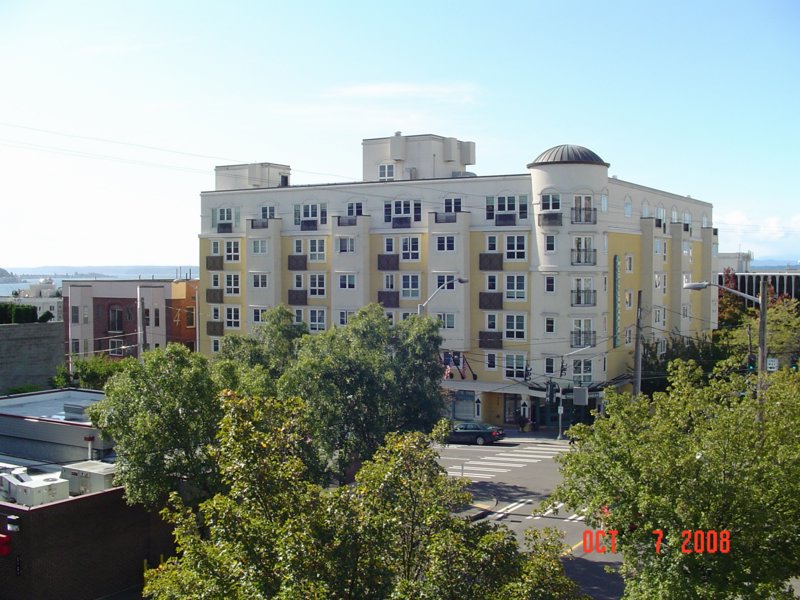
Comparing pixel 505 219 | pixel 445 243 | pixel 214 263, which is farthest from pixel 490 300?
pixel 214 263

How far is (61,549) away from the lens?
24.1 m

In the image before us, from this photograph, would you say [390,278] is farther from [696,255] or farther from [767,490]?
[767,490]

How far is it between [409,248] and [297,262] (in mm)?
9052

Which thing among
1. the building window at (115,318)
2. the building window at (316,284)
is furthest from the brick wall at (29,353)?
the building window at (316,284)

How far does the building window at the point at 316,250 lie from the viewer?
60812mm

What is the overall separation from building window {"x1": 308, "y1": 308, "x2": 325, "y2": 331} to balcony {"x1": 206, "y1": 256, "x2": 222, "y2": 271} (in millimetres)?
8862

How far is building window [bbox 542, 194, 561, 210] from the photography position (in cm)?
5212

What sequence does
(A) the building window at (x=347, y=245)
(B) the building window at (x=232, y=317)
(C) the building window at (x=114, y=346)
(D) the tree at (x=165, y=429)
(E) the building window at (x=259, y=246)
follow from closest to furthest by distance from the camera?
1. (D) the tree at (x=165, y=429)
2. (A) the building window at (x=347, y=245)
3. (E) the building window at (x=259, y=246)
4. (B) the building window at (x=232, y=317)
5. (C) the building window at (x=114, y=346)

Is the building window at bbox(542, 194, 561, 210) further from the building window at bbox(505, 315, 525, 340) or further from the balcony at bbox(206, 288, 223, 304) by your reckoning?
the balcony at bbox(206, 288, 223, 304)

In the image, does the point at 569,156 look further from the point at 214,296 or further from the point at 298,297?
the point at 214,296

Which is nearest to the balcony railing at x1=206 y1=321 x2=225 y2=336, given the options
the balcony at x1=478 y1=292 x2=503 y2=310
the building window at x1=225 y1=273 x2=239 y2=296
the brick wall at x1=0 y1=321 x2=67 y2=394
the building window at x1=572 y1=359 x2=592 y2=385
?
the building window at x1=225 y1=273 x2=239 y2=296

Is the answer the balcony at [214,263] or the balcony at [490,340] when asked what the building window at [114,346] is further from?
the balcony at [490,340]

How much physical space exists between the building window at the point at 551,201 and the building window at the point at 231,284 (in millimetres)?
24409

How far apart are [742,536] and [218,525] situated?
9.24 metres
